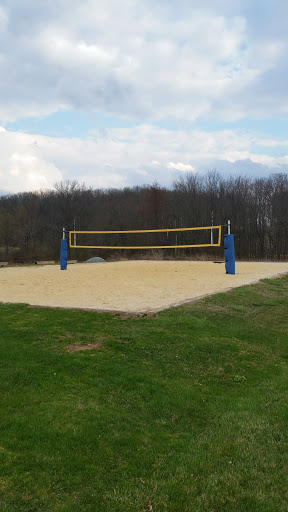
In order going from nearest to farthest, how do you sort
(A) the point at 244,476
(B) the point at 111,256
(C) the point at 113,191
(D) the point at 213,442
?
(A) the point at 244,476, (D) the point at 213,442, (B) the point at 111,256, (C) the point at 113,191

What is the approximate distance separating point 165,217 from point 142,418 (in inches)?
1320

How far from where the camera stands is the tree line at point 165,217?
3122 cm

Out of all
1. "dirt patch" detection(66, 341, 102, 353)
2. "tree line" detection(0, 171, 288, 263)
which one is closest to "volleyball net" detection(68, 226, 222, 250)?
"tree line" detection(0, 171, 288, 263)

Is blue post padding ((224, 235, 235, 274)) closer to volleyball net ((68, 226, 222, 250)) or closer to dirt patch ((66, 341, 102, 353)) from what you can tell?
dirt patch ((66, 341, 102, 353))

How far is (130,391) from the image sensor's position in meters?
3.08

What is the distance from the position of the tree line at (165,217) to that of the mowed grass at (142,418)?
24.3m

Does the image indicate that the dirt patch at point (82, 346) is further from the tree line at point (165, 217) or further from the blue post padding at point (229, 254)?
the tree line at point (165, 217)

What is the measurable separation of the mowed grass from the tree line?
24.3 meters

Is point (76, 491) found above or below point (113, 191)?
below

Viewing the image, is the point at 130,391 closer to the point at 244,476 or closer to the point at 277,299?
the point at 244,476

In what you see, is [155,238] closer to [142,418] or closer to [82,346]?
[82,346]

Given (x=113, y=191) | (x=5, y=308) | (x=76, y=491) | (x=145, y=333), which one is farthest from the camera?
(x=113, y=191)

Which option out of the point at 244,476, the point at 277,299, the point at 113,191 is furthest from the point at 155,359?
the point at 113,191

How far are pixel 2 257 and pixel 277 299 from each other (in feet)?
90.7
